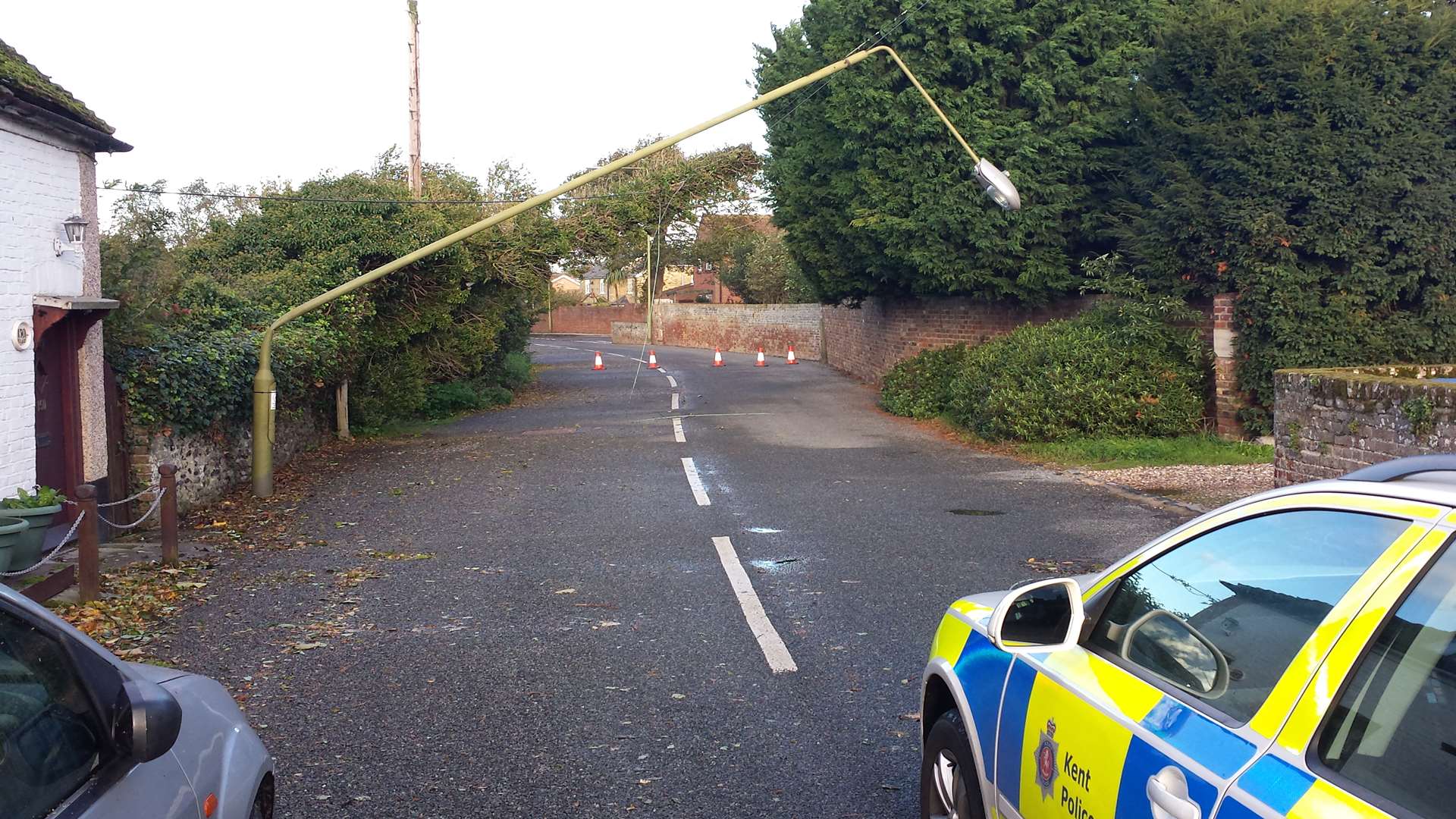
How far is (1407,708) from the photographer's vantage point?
7.17 feet

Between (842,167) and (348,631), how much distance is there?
17766 millimetres

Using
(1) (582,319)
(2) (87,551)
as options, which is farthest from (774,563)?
(1) (582,319)

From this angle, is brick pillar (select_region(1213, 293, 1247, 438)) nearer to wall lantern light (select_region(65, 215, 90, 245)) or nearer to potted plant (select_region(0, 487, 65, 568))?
wall lantern light (select_region(65, 215, 90, 245))

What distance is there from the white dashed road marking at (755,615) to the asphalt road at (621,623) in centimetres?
2

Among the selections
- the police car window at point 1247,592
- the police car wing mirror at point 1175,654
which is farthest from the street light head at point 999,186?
the police car wing mirror at point 1175,654

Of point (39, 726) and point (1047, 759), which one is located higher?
point (39, 726)

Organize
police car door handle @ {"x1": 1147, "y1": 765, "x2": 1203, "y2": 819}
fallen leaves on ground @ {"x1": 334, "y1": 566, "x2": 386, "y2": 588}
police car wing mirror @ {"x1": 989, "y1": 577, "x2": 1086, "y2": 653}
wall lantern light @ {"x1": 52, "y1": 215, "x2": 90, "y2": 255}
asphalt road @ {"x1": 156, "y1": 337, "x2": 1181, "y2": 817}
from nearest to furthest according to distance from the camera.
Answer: police car door handle @ {"x1": 1147, "y1": 765, "x2": 1203, "y2": 819} < police car wing mirror @ {"x1": 989, "y1": 577, "x2": 1086, "y2": 653} < asphalt road @ {"x1": 156, "y1": 337, "x2": 1181, "y2": 817} < fallen leaves on ground @ {"x1": 334, "y1": 566, "x2": 386, "y2": 588} < wall lantern light @ {"x1": 52, "y1": 215, "x2": 90, "y2": 255}

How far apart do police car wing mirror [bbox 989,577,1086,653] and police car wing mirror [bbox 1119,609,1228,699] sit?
1.00 feet

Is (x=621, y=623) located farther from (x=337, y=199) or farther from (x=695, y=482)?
(x=337, y=199)

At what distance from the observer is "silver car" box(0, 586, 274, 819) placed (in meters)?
2.55

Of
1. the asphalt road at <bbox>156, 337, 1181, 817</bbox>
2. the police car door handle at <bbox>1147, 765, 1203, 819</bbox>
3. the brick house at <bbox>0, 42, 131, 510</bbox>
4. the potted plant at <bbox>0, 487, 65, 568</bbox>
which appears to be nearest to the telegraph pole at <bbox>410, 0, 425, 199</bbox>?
the asphalt road at <bbox>156, 337, 1181, 817</bbox>

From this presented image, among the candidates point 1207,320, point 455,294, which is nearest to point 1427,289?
point 1207,320

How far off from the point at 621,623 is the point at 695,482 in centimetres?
644

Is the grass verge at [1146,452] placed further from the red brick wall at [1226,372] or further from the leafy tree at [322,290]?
the leafy tree at [322,290]
